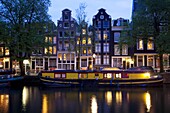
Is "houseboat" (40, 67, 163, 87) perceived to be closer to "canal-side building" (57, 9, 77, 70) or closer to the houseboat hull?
the houseboat hull

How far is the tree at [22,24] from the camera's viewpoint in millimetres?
47000

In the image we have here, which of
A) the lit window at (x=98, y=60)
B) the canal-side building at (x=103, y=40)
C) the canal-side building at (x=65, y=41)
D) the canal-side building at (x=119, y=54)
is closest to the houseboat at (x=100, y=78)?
the canal-side building at (x=119, y=54)

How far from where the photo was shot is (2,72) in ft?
189

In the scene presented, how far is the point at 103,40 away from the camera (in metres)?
68.6

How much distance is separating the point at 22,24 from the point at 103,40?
25.0 metres

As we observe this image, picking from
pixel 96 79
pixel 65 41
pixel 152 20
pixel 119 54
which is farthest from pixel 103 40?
pixel 96 79

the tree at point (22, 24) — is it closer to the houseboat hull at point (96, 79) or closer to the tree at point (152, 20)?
the houseboat hull at point (96, 79)

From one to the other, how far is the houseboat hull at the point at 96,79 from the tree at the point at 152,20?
6.07 meters

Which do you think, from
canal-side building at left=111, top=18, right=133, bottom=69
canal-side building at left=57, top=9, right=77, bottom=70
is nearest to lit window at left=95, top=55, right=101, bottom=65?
canal-side building at left=111, top=18, right=133, bottom=69

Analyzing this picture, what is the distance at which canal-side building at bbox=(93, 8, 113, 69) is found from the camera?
68.2 meters

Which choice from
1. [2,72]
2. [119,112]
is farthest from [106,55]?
[119,112]

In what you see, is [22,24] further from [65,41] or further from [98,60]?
[98,60]

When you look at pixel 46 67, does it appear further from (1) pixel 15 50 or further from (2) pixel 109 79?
(2) pixel 109 79

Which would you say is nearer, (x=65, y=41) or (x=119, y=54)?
(x=119, y=54)
